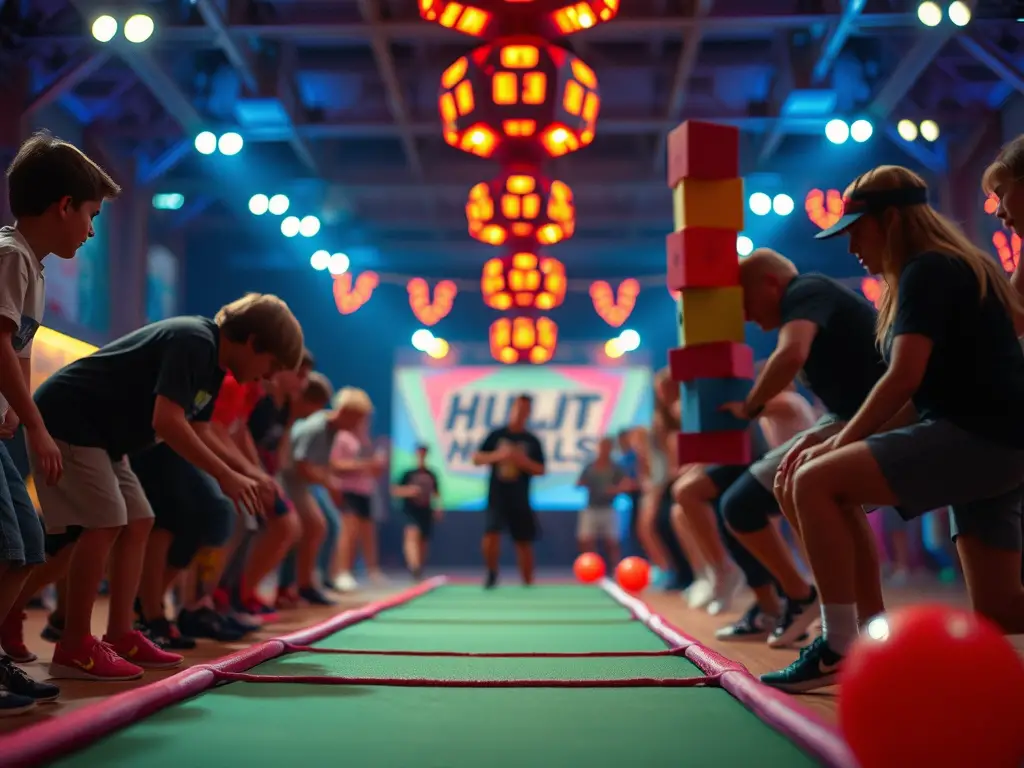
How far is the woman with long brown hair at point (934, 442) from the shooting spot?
251 cm

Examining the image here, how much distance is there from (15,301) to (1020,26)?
8.40 metres

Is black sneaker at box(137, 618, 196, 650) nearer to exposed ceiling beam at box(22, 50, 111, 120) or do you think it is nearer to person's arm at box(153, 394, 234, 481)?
person's arm at box(153, 394, 234, 481)

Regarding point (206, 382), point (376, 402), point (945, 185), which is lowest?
point (206, 382)

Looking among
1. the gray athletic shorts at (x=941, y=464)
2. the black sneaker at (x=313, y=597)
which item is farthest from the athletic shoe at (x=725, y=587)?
the gray athletic shorts at (x=941, y=464)

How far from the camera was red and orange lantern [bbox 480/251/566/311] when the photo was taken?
34.7 ft

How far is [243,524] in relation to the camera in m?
5.27

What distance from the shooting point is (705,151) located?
4.58m

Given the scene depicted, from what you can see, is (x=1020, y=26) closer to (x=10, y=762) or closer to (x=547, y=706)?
(x=547, y=706)

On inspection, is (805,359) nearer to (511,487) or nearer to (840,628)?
(840,628)

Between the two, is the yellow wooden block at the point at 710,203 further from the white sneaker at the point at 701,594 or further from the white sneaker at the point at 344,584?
the white sneaker at the point at 344,584

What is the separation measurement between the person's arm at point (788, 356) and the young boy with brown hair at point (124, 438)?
166cm

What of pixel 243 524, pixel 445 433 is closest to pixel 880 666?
pixel 243 524

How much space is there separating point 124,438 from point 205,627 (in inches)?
55.4

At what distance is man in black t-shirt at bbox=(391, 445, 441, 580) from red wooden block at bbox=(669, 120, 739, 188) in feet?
22.9
